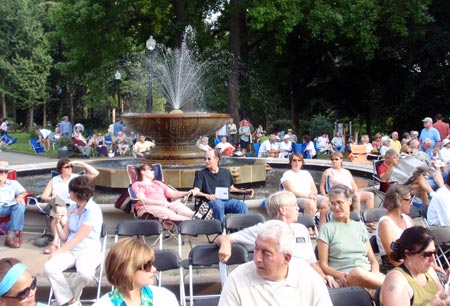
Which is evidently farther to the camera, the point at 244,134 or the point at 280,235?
the point at 244,134

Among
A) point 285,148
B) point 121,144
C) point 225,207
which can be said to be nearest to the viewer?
point 225,207

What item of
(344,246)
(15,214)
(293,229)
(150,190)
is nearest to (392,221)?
(344,246)

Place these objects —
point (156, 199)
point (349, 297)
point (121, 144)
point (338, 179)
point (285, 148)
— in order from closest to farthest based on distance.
→ point (349, 297), point (156, 199), point (338, 179), point (285, 148), point (121, 144)

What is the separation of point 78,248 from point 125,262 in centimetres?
259

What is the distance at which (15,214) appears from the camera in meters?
8.32

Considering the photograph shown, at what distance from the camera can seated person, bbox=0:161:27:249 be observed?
27.2 ft

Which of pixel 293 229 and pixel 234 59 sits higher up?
pixel 234 59

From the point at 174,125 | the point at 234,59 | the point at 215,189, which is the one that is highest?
the point at 234,59

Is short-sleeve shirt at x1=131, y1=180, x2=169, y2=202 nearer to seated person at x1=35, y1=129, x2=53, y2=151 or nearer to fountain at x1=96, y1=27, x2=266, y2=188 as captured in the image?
fountain at x1=96, y1=27, x2=266, y2=188

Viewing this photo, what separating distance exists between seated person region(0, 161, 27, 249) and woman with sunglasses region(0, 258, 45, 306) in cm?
502

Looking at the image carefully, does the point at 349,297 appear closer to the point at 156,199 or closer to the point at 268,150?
the point at 156,199

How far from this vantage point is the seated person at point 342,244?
539cm

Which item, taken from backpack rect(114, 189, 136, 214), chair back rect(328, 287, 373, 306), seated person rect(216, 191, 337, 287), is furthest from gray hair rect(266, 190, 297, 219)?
backpack rect(114, 189, 136, 214)

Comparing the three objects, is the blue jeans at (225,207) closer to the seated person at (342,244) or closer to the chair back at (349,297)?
the seated person at (342,244)
